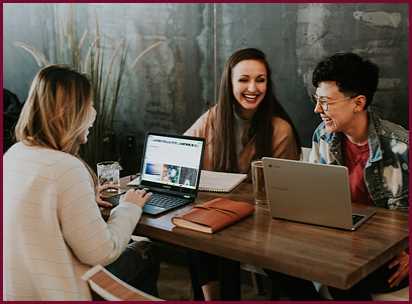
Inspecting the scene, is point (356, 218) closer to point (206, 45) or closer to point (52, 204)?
point (52, 204)

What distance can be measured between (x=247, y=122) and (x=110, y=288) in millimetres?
1524

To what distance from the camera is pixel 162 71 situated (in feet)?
12.7

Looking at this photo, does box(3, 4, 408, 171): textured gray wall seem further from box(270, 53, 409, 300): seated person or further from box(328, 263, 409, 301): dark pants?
box(328, 263, 409, 301): dark pants

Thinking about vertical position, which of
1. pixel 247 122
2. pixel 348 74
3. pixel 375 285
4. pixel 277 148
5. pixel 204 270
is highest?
pixel 348 74

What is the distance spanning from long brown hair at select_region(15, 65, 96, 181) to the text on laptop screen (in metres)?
0.63

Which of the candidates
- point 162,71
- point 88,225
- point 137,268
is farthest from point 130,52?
point 88,225

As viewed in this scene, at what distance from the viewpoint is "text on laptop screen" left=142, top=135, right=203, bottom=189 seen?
247 cm

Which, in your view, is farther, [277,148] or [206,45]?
[206,45]

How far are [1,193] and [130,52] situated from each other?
222cm

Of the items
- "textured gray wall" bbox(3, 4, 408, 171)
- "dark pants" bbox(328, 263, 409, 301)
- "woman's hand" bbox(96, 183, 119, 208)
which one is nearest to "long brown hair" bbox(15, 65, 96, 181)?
"woman's hand" bbox(96, 183, 119, 208)

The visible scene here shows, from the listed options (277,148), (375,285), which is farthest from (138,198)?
(277,148)

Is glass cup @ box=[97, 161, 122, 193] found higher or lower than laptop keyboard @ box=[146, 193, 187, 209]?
higher

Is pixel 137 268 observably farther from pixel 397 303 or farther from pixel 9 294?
pixel 397 303

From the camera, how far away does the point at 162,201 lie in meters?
2.39
